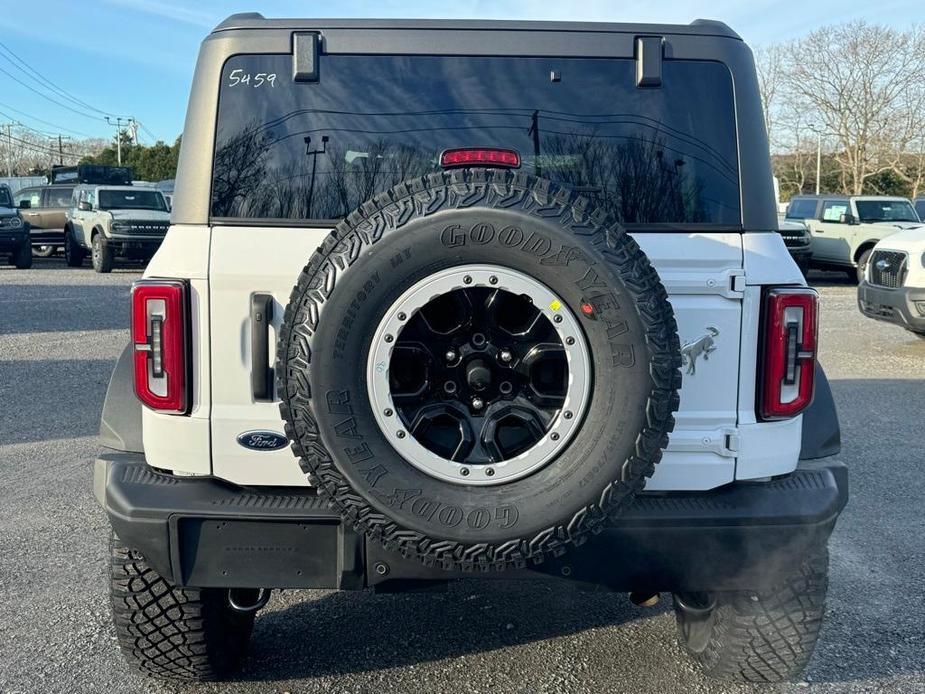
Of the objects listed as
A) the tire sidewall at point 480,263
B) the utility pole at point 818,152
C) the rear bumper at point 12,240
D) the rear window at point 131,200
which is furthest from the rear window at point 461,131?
the utility pole at point 818,152

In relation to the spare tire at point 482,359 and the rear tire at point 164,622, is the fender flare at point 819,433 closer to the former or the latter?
the spare tire at point 482,359

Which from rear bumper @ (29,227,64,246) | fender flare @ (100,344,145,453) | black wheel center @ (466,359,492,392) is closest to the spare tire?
black wheel center @ (466,359,492,392)

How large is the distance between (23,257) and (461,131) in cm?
1890

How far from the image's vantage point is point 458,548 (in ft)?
7.68

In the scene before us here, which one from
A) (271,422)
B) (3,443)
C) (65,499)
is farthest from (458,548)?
(3,443)

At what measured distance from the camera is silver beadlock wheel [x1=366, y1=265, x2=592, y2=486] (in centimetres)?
234

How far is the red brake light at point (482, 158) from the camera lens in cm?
262

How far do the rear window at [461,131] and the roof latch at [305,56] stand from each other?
0.09ft

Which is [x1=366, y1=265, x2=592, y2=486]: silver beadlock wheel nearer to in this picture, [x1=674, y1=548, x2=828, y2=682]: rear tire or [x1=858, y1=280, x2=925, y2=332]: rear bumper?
[x1=674, y1=548, x2=828, y2=682]: rear tire

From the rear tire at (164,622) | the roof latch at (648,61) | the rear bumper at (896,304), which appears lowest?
the rear tire at (164,622)

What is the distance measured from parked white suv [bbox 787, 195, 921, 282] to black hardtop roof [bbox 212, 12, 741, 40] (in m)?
15.7

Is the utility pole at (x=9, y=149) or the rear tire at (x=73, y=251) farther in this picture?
the utility pole at (x=9, y=149)

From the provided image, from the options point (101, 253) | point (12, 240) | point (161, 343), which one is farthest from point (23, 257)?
point (161, 343)

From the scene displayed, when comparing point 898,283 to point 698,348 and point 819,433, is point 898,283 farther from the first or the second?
point 698,348
